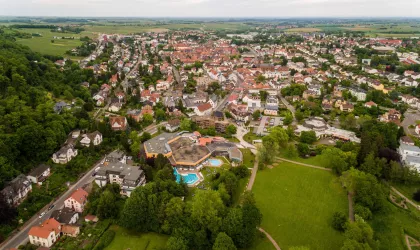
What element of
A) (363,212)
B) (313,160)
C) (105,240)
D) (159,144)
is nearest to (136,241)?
(105,240)

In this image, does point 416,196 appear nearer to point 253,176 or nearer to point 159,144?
point 253,176

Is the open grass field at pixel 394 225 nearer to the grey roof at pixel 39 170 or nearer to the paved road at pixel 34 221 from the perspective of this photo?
the paved road at pixel 34 221

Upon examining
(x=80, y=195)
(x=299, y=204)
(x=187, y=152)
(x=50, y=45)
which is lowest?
(x=299, y=204)

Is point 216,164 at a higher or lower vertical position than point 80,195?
lower

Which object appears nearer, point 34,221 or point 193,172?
point 34,221

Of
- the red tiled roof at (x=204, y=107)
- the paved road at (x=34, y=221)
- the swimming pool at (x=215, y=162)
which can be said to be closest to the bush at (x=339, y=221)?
the swimming pool at (x=215, y=162)

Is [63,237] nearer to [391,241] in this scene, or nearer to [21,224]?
[21,224]
